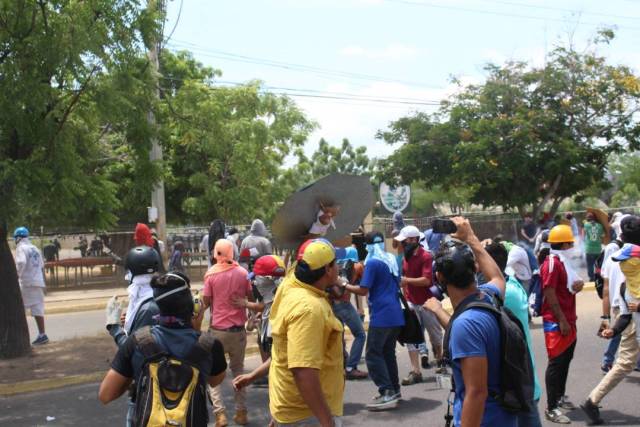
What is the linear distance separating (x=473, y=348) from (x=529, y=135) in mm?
20404

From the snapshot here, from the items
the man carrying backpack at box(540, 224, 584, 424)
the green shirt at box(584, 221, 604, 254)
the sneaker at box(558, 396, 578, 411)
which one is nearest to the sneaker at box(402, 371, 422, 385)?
the sneaker at box(558, 396, 578, 411)

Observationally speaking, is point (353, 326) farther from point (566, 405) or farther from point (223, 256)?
point (566, 405)

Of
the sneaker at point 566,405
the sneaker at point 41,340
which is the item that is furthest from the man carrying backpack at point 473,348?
the sneaker at point 41,340

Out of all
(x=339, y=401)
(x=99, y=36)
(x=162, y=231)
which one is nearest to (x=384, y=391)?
(x=339, y=401)

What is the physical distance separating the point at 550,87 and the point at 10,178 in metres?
Answer: 19.2

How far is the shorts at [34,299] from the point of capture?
1146cm

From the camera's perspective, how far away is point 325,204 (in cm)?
432

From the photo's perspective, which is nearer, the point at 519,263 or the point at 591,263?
the point at 519,263

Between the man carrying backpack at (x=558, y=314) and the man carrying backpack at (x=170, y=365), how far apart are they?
3.69m

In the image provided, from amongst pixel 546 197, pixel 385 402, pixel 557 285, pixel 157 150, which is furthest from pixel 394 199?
pixel 546 197

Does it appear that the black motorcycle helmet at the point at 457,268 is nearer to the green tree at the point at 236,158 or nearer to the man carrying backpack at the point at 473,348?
the man carrying backpack at the point at 473,348

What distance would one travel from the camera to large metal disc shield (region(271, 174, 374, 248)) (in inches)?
164

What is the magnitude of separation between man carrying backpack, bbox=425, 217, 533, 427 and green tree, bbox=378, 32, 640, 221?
19527mm

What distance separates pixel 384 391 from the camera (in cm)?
732
